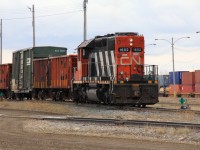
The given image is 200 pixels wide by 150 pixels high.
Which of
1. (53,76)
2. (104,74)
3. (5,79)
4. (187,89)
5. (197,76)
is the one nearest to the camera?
(104,74)

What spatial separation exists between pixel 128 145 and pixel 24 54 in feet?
86.5

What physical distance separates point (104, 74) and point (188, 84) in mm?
35438

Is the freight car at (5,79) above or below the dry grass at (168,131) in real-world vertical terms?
above

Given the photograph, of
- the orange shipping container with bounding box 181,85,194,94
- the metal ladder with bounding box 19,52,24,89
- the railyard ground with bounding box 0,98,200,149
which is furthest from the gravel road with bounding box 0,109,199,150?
the orange shipping container with bounding box 181,85,194,94

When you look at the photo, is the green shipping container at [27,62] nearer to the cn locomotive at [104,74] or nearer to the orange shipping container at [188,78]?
the cn locomotive at [104,74]

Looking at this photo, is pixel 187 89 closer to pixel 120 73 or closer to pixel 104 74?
pixel 104 74

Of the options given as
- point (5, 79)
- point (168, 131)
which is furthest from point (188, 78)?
point (168, 131)

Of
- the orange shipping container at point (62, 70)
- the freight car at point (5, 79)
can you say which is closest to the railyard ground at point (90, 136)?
the orange shipping container at point (62, 70)

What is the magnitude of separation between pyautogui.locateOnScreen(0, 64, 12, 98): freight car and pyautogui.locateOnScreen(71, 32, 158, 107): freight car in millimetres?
15751

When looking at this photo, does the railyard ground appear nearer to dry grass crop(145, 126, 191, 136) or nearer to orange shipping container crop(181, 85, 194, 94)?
dry grass crop(145, 126, 191, 136)

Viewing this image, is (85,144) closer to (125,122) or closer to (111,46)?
(125,122)

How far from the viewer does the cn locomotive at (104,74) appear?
23.4 metres

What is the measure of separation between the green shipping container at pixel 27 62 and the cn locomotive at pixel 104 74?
29.7 inches

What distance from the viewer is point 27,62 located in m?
35.8
